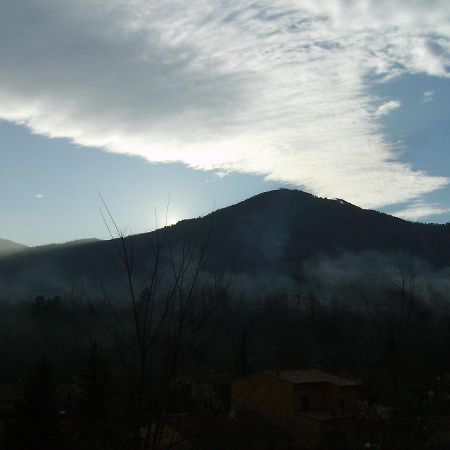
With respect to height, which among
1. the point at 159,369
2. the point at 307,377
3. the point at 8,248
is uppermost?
the point at 8,248

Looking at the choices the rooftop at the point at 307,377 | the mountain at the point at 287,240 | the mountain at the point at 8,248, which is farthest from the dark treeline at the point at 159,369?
the mountain at the point at 8,248

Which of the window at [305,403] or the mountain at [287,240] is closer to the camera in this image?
the window at [305,403]

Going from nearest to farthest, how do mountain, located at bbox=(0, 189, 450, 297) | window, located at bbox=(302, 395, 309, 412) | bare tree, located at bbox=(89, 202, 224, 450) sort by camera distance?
1. bare tree, located at bbox=(89, 202, 224, 450)
2. window, located at bbox=(302, 395, 309, 412)
3. mountain, located at bbox=(0, 189, 450, 297)

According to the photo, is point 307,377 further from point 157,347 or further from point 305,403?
point 157,347

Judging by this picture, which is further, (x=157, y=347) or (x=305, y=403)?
(x=305, y=403)

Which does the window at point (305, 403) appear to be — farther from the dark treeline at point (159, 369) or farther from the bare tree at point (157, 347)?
the bare tree at point (157, 347)

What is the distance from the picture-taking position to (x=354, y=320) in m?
65.1

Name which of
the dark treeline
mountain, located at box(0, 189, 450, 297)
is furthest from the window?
mountain, located at box(0, 189, 450, 297)

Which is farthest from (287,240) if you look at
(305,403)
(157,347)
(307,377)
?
(157,347)

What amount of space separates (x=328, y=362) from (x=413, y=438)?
1826 inches

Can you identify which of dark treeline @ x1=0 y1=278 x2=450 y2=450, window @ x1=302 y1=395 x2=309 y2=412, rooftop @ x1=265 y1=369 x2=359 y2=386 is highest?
dark treeline @ x1=0 y1=278 x2=450 y2=450

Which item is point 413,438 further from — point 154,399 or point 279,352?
point 279,352

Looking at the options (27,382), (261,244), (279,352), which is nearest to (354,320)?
(279,352)

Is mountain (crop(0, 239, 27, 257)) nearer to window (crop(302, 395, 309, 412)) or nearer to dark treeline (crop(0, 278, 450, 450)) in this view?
window (crop(302, 395, 309, 412))
